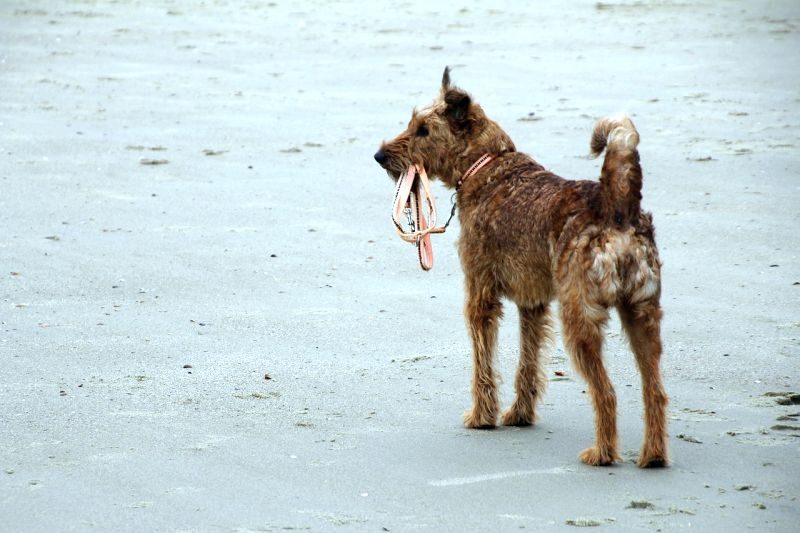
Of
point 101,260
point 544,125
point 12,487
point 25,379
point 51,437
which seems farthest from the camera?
point 544,125

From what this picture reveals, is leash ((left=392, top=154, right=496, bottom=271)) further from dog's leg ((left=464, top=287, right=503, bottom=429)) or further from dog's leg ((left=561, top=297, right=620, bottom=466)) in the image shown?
dog's leg ((left=561, top=297, right=620, bottom=466))

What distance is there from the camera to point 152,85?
16062 mm

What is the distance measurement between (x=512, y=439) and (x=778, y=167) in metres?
6.47

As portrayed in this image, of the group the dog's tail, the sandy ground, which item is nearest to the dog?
the dog's tail

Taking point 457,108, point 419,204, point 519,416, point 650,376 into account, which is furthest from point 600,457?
point 457,108

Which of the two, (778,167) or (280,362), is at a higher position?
(778,167)

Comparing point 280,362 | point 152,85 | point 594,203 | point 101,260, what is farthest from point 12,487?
point 152,85

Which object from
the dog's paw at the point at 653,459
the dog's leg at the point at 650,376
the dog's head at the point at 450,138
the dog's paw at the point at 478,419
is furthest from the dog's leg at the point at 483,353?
the dog's paw at the point at 653,459

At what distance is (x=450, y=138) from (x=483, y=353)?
1.25m

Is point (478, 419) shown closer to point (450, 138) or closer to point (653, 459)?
point (653, 459)

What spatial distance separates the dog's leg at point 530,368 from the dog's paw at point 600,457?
32.2 inches

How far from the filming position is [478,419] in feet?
23.2

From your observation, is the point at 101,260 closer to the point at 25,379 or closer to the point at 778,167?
the point at 25,379

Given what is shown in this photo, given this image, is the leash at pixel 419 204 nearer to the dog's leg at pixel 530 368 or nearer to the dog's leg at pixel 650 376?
the dog's leg at pixel 530 368
